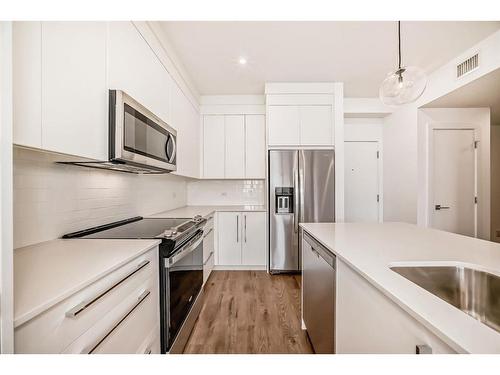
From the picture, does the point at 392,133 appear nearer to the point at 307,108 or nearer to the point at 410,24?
the point at 307,108

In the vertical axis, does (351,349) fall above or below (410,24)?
below

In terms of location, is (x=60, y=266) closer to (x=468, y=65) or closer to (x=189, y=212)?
(x=189, y=212)

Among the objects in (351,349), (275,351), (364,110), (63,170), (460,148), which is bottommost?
(275,351)

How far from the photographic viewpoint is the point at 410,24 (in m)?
2.15

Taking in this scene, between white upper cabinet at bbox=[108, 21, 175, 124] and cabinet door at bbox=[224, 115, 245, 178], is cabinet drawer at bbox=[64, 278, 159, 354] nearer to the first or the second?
white upper cabinet at bbox=[108, 21, 175, 124]

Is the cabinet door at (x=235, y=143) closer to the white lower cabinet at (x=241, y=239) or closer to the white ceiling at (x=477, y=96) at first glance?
the white lower cabinet at (x=241, y=239)

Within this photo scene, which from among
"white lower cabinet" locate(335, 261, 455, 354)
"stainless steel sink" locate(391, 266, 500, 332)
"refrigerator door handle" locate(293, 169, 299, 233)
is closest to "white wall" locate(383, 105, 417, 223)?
"refrigerator door handle" locate(293, 169, 299, 233)

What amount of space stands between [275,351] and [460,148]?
3814mm

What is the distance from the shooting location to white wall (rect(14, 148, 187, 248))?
3.88ft

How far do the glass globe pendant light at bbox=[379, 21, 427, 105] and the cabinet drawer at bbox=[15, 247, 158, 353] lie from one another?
1.93 meters

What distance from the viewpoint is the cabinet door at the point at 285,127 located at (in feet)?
11.3

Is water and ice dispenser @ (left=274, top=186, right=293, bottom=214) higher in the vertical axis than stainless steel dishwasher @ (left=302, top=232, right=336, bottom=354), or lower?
higher

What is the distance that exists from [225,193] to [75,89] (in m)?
3.17
